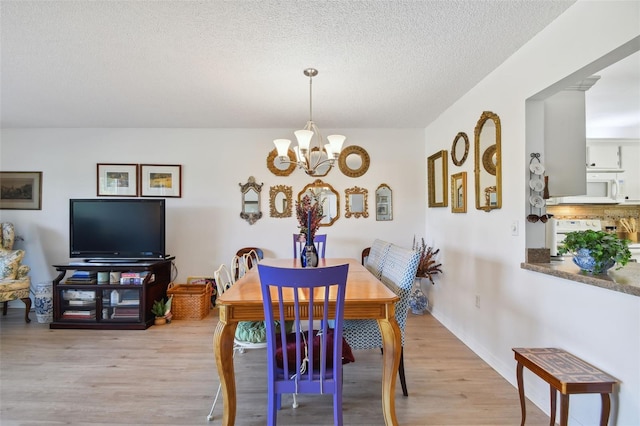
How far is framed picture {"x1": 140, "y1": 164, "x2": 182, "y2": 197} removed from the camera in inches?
158

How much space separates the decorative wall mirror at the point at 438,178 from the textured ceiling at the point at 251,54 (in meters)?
0.57

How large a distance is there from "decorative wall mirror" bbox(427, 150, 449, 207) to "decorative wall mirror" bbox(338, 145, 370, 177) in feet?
2.73

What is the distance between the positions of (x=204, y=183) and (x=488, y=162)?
3.36 m

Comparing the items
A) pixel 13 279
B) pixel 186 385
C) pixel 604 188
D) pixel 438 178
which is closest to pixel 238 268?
pixel 186 385

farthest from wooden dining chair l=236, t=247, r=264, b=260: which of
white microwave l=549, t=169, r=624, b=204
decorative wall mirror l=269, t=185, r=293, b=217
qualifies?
white microwave l=549, t=169, r=624, b=204

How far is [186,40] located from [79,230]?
280cm

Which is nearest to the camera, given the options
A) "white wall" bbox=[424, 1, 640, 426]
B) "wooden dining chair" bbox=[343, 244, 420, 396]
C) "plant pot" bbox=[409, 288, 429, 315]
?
"white wall" bbox=[424, 1, 640, 426]

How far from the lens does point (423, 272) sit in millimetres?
3541

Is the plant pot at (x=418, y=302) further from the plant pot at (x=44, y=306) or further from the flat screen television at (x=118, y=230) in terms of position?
the plant pot at (x=44, y=306)

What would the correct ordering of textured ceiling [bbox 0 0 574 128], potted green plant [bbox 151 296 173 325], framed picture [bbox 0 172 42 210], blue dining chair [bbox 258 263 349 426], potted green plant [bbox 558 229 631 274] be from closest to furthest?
blue dining chair [bbox 258 263 349 426] < potted green plant [bbox 558 229 631 274] < textured ceiling [bbox 0 0 574 128] < potted green plant [bbox 151 296 173 325] < framed picture [bbox 0 172 42 210]

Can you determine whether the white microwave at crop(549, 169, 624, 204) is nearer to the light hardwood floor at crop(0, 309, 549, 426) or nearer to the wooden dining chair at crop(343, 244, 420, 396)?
the light hardwood floor at crop(0, 309, 549, 426)

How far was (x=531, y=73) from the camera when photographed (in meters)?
2.03

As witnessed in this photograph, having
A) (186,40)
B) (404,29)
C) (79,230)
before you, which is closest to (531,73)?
(404,29)

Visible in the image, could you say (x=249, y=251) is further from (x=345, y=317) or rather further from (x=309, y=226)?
(x=345, y=317)
